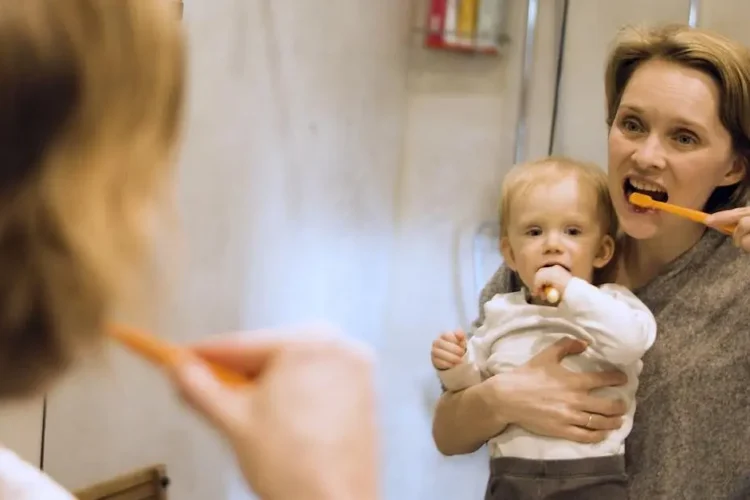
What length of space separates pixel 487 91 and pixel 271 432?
1.85 m

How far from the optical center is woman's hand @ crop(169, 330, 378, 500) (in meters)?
0.41

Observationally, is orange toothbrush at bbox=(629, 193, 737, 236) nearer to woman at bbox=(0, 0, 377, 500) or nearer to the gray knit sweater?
the gray knit sweater

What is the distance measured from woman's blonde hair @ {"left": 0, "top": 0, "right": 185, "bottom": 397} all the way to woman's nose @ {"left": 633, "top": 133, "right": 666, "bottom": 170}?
94 cm

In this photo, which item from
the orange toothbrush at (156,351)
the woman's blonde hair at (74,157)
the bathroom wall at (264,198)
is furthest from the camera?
the bathroom wall at (264,198)

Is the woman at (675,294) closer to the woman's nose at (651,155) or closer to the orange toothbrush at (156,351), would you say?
the woman's nose at (651,155)

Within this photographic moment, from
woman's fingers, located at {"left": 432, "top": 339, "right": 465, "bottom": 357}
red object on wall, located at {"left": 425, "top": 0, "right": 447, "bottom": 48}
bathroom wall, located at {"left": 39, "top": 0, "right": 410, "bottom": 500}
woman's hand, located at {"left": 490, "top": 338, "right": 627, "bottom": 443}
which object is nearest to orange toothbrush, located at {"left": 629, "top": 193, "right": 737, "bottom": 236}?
woman's hand, located at {"left": 490, "top": 338, "right": 627, "bottom": 443}

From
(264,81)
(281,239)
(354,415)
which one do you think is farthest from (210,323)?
(354,415)

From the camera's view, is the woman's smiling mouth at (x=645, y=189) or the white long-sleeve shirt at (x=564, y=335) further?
the woman's smiling mouth at (x=645, y=189)

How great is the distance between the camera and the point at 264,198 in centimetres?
169

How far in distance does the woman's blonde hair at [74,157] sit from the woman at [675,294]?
0.86m

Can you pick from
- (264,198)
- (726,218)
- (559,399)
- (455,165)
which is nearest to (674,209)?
(726,218)

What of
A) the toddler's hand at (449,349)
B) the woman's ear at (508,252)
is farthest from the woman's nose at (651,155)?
the toddler's hand at (449,349)

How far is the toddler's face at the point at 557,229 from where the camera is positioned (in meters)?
1.22

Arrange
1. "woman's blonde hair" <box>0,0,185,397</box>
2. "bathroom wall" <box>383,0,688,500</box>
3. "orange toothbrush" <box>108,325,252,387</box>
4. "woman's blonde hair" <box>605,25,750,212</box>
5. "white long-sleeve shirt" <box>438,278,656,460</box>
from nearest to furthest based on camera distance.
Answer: "woman's blonde hair" <box>0,0,185,397</box> < "orange toothbrush" <box>108,325,252,387</box> < "white long-sleeve shirt" <box>438,278,656,460</box> < "woman's blonde hair" <box>605,25,750,212</box> < "bathroom wall" <box>383,0,688,500</box>
